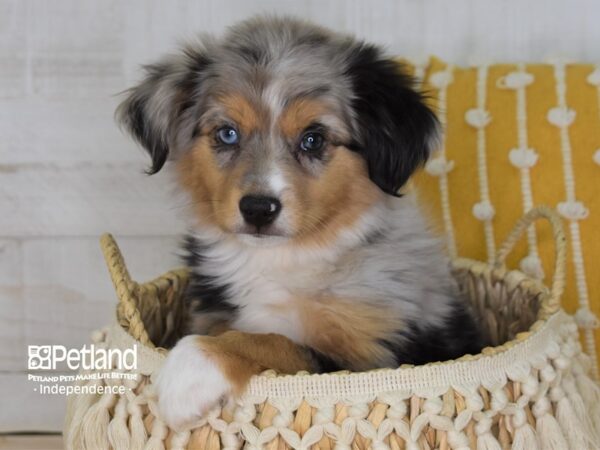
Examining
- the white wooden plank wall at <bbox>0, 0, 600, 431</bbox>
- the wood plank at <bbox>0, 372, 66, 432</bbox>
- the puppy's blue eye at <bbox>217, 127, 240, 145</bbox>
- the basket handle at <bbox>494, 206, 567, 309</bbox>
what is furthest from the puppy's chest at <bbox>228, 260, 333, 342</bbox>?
the wood plank at <bbox>0, 372, 66, 432</bbox>

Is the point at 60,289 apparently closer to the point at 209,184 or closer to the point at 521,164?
the point at 209,184

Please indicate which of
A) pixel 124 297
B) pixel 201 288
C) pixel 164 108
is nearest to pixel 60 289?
pixel 201 288

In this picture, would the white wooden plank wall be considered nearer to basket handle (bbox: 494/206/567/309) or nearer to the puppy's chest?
basket handle (bbox: 494/206/567/309)

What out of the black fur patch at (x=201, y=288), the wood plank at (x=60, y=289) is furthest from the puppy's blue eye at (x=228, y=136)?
the wood plank at (x=60, y=289)

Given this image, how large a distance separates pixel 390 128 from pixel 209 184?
50 centimetres

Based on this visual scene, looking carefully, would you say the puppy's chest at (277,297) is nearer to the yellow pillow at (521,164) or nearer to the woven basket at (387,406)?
the woven basket at (387,406)

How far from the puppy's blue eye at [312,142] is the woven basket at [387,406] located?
1.79 feet

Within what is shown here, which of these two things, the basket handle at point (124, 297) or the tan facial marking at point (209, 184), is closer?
the basket handle at point (124, 297)

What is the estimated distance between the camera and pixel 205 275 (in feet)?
7.00

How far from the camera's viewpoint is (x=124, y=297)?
5.90 feet

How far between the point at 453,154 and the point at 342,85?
2.77 feet

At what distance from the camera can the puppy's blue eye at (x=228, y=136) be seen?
197cm

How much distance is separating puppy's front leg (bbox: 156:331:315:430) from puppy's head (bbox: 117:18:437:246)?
0.35m

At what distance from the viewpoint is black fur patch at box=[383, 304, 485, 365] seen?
181 cm
